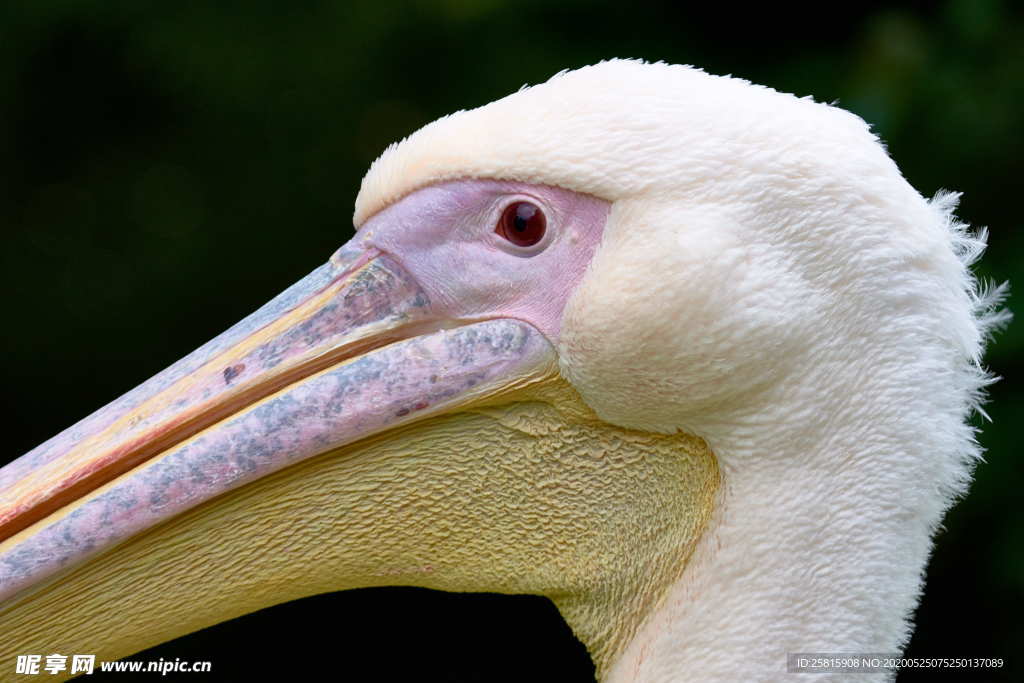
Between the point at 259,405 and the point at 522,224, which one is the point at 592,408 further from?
the point at 259,405

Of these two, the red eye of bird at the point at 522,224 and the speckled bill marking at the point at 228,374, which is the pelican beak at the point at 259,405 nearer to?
the speckled bill marking at the point at 228,374

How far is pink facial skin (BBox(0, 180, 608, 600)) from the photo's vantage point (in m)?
1.68

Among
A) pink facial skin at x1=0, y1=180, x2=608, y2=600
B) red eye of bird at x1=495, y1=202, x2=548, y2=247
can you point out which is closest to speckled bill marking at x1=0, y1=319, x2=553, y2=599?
pink facial skin at x1=0, y1=180, x2=608, y2=600

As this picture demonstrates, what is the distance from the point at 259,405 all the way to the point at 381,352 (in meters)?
0.19

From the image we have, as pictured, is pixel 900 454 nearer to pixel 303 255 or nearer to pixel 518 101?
pixel 518 101

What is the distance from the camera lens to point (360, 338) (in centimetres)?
179

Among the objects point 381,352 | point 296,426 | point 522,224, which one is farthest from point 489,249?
point 296,426

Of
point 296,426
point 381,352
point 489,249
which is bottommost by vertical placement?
point 296,426

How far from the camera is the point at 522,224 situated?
5.81 ft

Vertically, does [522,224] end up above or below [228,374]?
above

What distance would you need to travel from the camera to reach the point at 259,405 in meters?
1.73

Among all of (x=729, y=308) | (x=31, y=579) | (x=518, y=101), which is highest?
(x=518, y=101)

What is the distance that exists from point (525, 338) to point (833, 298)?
1.47ft

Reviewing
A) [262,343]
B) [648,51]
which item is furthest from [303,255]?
[262,343]
